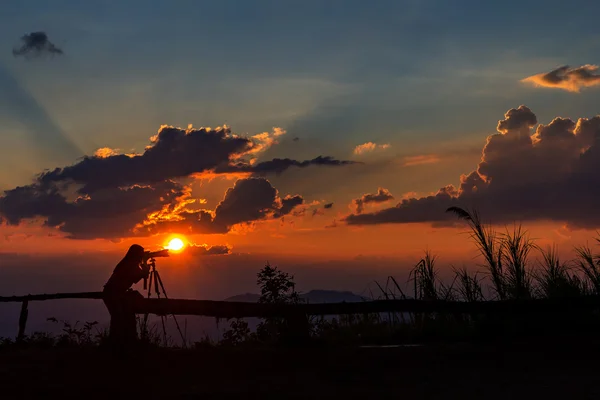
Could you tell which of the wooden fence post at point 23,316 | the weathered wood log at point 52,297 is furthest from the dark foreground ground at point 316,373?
the wooden fence post at point 23,316

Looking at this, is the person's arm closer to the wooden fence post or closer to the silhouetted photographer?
the silhouetted photographer

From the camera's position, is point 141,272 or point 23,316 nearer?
point 141,272

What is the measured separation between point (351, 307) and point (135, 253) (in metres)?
4.14

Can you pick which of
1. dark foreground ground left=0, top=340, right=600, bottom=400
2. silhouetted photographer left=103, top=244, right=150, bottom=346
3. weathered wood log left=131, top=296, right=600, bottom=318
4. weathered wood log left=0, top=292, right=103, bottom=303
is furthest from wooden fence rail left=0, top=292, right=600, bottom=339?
weathered wood log left=0, top=292, right=103, bottom=303

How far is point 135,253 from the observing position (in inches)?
444

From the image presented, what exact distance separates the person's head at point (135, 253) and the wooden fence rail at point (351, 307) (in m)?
0.81

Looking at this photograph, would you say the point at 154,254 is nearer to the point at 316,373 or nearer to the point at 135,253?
the point at 135,253

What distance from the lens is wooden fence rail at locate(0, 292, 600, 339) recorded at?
35.3ft

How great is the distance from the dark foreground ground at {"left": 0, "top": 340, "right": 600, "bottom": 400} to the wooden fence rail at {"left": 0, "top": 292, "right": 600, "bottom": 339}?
2.39ft

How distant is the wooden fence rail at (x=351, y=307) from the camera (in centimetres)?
1077

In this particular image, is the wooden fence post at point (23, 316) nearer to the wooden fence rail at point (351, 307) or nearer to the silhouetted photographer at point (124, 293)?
the silhouetted photographer at point (124, 293)

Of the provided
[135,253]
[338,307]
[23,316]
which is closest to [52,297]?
[23,316]

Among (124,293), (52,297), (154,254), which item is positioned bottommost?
(124,293)

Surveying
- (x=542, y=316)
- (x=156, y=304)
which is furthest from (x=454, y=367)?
(x=156, y=304)
